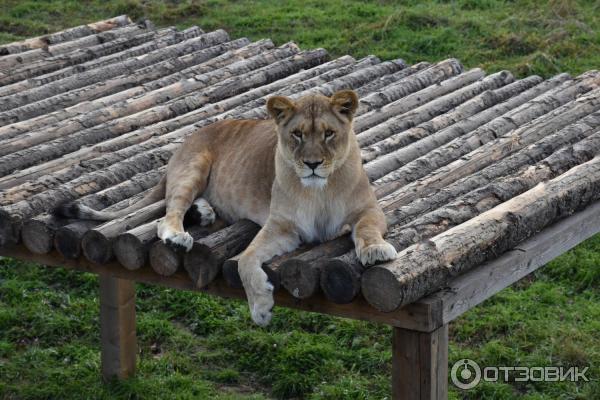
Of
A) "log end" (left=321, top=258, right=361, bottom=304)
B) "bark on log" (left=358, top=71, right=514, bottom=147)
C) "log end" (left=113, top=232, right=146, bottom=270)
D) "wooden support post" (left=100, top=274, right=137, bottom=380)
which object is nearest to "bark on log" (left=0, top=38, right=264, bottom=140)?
"wooden support post" (left=100, top=274, right=137, bottom=380)

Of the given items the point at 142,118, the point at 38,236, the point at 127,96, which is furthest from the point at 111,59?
the point at 38,236

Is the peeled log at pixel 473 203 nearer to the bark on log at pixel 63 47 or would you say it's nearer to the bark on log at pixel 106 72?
the bark on log at pixel 106 72

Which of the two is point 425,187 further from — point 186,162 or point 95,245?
point 95,245

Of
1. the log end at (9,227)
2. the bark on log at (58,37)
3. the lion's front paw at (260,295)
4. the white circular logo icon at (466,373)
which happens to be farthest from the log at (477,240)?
the bark on log at (58,37)

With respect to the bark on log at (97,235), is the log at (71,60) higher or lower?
lower

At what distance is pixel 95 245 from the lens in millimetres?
5668

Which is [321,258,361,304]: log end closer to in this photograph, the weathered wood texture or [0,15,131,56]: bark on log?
the weathered wood texture

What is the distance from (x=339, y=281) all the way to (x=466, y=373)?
260 cm

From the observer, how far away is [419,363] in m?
5.26

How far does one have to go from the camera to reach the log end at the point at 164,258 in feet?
18.1

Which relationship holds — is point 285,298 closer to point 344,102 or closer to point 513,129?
point 344,102

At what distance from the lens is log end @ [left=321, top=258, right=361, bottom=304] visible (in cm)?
501

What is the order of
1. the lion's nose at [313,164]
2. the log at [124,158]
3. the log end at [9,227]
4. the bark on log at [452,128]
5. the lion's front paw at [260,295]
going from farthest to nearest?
the bark on log at [452,128] → the log at [124,158] → the log end at [9,227] → the lion's nose at [313,164] → the lion's front paw at [260,295]

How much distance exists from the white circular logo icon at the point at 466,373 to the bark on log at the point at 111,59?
3.14 m
